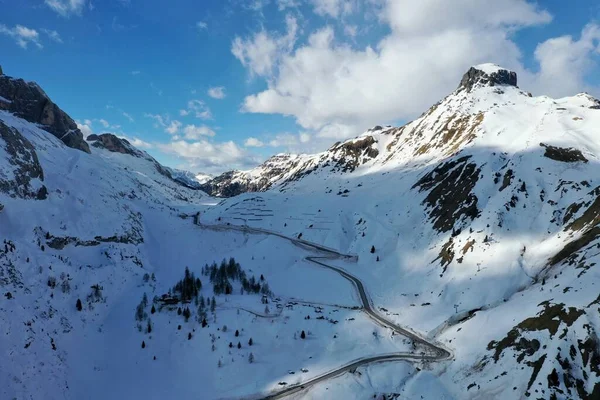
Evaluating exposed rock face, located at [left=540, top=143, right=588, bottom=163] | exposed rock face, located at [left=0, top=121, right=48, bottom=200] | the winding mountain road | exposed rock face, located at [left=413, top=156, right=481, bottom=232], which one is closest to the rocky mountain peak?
exposed rock face, located at [left=413, top=156, right=481, bottom=232]

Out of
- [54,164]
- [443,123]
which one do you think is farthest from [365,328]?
[443,123]

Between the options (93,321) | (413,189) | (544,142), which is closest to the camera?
(93,321)

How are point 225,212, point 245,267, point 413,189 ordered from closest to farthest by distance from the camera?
point 245,267 < point 413,189 < point 225,212

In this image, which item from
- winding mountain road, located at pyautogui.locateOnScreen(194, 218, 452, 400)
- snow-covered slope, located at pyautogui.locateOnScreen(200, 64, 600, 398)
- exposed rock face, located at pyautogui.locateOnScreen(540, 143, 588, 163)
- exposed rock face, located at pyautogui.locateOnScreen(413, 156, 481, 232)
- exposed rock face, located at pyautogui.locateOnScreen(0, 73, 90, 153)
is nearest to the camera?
snow-covered slope, located at pyautogui.locateOnScreen(200, 64, 600, 398)

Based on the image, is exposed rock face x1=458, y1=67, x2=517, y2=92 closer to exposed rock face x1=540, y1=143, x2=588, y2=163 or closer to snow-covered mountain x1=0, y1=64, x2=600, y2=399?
snow-covered mountain x1=0, y1=64, x2=600, y2=399


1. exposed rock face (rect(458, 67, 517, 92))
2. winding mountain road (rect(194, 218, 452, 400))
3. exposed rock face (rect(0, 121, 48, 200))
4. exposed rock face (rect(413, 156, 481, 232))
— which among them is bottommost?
winding mountain road (rect(194, 218, 452, 400))

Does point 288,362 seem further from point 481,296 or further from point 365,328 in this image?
point 481,296

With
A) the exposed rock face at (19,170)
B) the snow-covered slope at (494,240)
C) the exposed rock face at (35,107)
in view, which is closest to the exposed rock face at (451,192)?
the snow-covered slope at (494,240)
